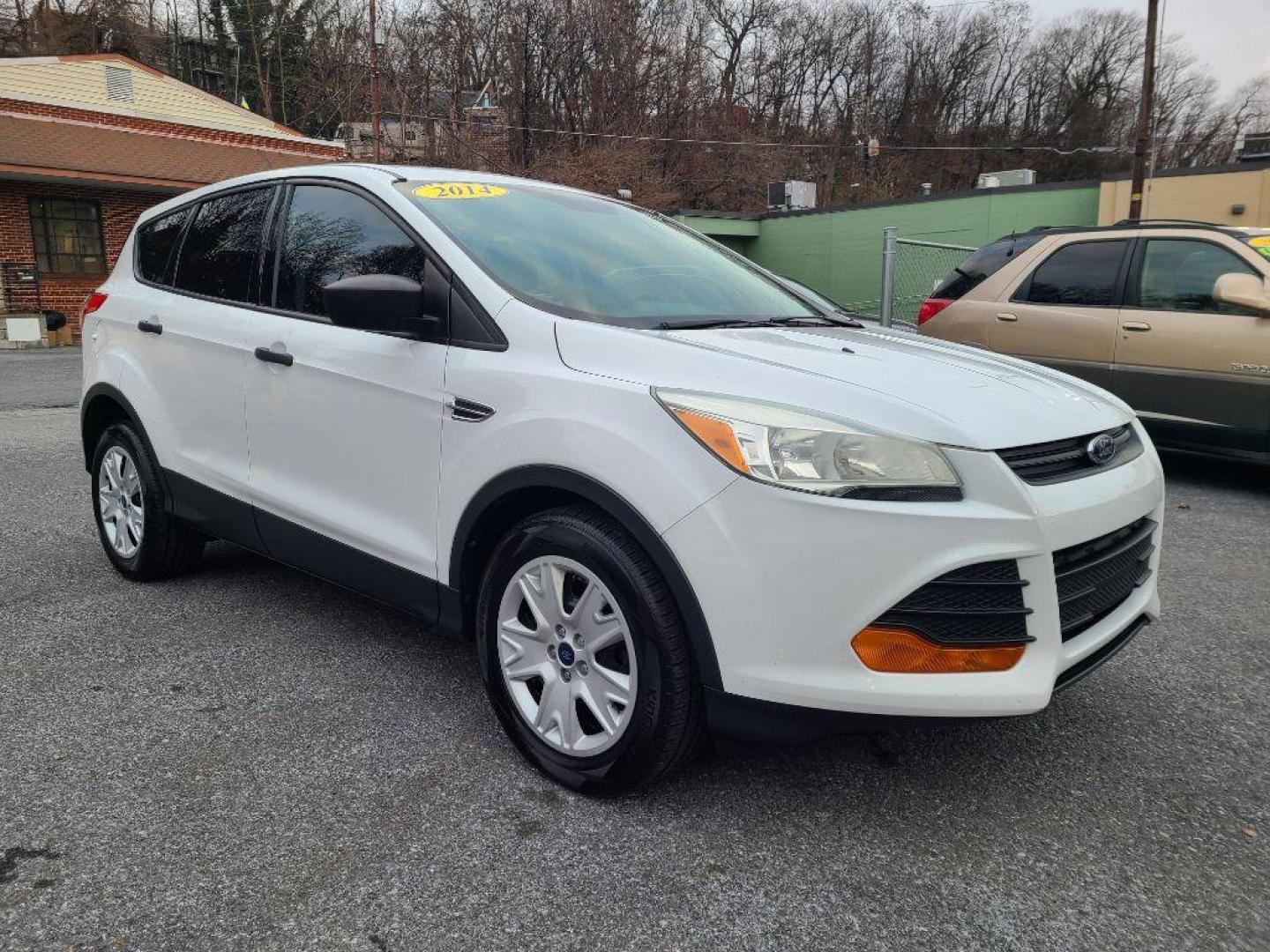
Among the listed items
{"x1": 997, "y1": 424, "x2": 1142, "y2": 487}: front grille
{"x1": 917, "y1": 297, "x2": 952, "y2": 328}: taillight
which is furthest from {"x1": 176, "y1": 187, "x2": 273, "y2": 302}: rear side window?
{"x1": 917, "y1": 297, "x2": 952, "y2": 328}: taillight

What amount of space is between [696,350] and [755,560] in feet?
1.96

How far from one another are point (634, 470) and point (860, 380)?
1.96 ft

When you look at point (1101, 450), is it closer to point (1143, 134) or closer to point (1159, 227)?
point (1159, 227)

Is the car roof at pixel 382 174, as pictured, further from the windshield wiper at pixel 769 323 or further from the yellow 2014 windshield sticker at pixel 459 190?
the windshield wiper at pixel 769 323

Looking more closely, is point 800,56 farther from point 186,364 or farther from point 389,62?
point 186,364

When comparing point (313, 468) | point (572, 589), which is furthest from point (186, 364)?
point (572, 589)

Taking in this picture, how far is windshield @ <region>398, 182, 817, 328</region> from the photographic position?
2844 millimetres

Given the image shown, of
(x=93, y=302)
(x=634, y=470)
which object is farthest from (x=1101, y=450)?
(x=93, y=302)

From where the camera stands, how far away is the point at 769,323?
308 cm

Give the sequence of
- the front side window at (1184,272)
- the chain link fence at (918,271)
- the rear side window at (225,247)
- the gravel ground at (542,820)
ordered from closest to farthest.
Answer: the gravel ground at (542,820), the rear side window at (225,247), the front side window at (1184,272), the chain link fence at (918,271)

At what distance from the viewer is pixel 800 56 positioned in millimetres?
52281

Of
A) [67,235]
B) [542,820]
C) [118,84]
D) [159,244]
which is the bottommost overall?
[542,820]

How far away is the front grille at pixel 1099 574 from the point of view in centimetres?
226

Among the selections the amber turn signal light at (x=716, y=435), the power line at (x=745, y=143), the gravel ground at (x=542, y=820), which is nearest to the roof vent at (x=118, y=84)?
the power line at (x=745, y=143)
